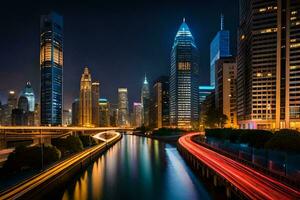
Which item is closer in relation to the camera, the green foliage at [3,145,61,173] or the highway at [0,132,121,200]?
the highway at [0,132,121,200]

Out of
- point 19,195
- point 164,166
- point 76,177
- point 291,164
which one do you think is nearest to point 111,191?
point 76,177

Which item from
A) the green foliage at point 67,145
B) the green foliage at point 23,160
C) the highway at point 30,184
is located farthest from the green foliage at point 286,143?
the green foliage at point 67,145

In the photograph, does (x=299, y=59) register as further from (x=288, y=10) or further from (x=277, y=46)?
(x=288, y=10)

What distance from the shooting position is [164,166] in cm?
8325

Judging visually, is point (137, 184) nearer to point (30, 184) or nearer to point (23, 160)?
point (30, 184)

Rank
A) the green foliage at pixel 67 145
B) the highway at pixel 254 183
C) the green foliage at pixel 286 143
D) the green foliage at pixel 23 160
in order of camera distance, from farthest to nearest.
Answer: the green foliage at pixel 67 145 → the green foliage at pixel 23 160 → the green foliage at pixel 286 143 → the highway at pixel 254 183

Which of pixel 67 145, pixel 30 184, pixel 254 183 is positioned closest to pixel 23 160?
pixel 30 184

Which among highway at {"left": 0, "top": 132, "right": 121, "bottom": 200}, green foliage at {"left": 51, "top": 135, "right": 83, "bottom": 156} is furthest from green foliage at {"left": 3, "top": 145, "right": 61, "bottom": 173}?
green foliage at {"left": 51, "top": 135, "right": 83, "bottom": 156}

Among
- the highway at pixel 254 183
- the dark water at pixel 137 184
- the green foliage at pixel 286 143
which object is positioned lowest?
the dark water at pixel 137 184

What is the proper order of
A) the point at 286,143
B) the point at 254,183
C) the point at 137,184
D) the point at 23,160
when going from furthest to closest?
the point at 23,160 < the point at 137,184 < the point at 286,143 < the point at 254,183

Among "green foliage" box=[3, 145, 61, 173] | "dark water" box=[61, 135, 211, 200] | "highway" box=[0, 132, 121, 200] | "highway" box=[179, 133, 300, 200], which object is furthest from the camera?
"green foliage" box=[3, 145, 61, 173]

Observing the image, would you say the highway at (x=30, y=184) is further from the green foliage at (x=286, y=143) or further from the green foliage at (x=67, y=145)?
the green foliage at (x=67, y=145)

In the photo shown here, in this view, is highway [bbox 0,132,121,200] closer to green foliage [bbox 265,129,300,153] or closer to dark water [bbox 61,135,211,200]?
dark water [bbox 61,135,211,200]

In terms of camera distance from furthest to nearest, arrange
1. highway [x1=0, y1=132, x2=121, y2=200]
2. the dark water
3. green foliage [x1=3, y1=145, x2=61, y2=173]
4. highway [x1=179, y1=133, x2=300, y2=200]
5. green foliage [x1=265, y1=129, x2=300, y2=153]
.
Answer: green foliage [x1=3, y1=145, x2=61, y2=173] < green foliage [x1=265, y1=129, x2=300, y2=153] < the dark water < highway [x1=0, y1=132, x2=121, y2=200] < highway [x1=179, y1=133, x2=300, y2=200]
